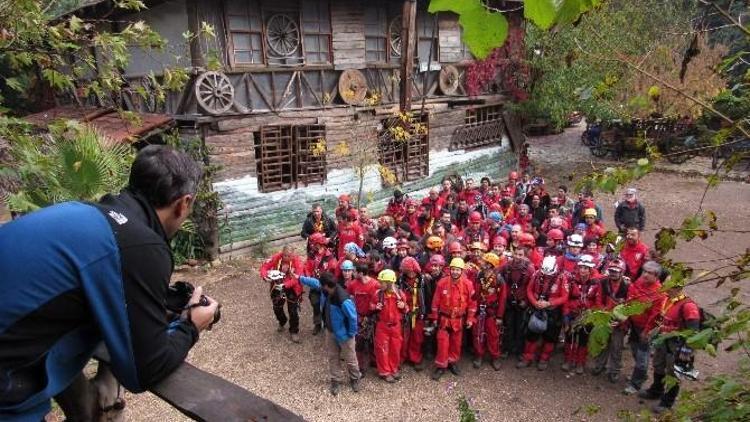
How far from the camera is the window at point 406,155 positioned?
14.0 metres

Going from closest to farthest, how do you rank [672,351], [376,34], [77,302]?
[77,302] < [672,351] < [376,34]

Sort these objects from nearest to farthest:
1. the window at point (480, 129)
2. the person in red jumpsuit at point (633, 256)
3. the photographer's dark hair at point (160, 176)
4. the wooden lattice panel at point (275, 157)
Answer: the photographer's dark hair at point (160, 176)
the person in red jumpsuit at point (633, 256)
the wooden lattice panel at point (275, 157)
the window at point (480, 129)

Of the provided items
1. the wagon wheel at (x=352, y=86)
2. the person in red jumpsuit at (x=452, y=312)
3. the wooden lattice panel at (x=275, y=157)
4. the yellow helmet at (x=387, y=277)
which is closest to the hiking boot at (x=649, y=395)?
the person in red jumpsuit at (x=452, y=312)

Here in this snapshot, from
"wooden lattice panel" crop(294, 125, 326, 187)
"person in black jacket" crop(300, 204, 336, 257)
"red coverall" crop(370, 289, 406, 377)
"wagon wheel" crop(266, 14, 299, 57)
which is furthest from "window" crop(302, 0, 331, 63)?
"red coverall" crop(370, 289, 406, 377)

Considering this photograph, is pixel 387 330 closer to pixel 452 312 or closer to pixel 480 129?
pixel 452 312

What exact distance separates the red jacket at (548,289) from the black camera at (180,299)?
603 cm

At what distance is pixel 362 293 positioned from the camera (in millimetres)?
7129

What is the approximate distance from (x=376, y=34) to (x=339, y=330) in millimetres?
9284

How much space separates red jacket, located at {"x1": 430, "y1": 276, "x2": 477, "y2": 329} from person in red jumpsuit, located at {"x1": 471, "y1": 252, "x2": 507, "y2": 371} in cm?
23

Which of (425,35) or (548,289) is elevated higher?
(425,35)

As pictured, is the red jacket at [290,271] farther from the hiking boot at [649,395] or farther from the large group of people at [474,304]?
the hiking boot at [649,395]

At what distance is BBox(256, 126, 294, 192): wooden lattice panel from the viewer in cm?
1181

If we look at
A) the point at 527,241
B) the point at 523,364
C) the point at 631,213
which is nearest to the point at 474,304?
the point at 523,364

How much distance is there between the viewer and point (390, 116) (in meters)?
13.5
